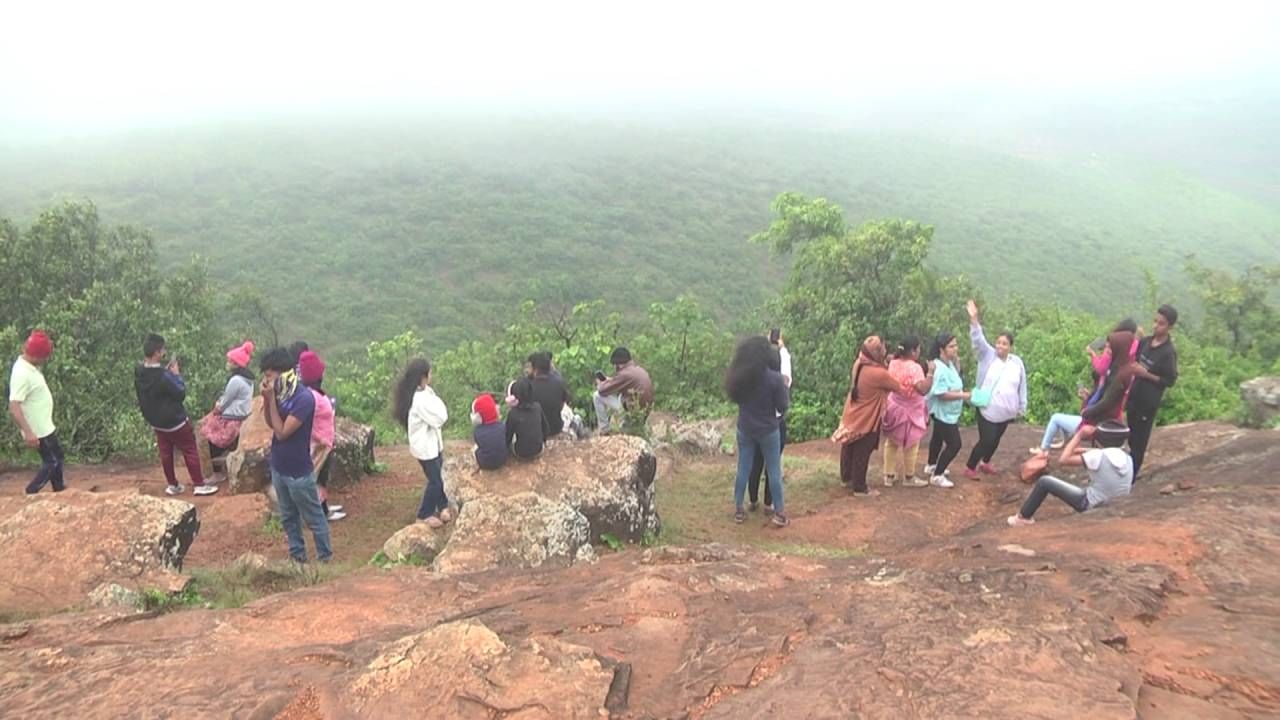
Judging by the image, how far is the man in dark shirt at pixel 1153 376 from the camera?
7930mm

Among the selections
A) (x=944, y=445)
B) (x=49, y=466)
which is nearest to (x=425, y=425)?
(x=49, y=466)

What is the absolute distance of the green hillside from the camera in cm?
4775

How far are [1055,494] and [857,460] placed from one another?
8.89 feet

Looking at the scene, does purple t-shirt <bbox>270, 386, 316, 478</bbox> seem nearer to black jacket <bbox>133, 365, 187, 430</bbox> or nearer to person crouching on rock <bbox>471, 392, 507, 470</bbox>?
person crouching on rock <bbox>471, 392, 507, 470</bbox>

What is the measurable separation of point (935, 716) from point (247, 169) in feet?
251

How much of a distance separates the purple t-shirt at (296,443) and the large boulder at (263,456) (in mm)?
2530

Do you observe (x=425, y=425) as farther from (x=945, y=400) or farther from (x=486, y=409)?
(x=945, y=400)

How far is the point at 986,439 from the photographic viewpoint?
9.41 m

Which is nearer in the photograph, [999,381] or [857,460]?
[999,381]

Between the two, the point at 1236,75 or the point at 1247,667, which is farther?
the point at 1236,75

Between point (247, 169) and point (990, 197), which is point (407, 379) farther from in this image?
point (990, 197)

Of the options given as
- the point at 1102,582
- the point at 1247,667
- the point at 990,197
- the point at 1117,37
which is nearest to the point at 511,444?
the point at 1102,582

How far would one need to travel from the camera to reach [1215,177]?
314 feet

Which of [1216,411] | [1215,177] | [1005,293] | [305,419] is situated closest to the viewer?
[305,419]
